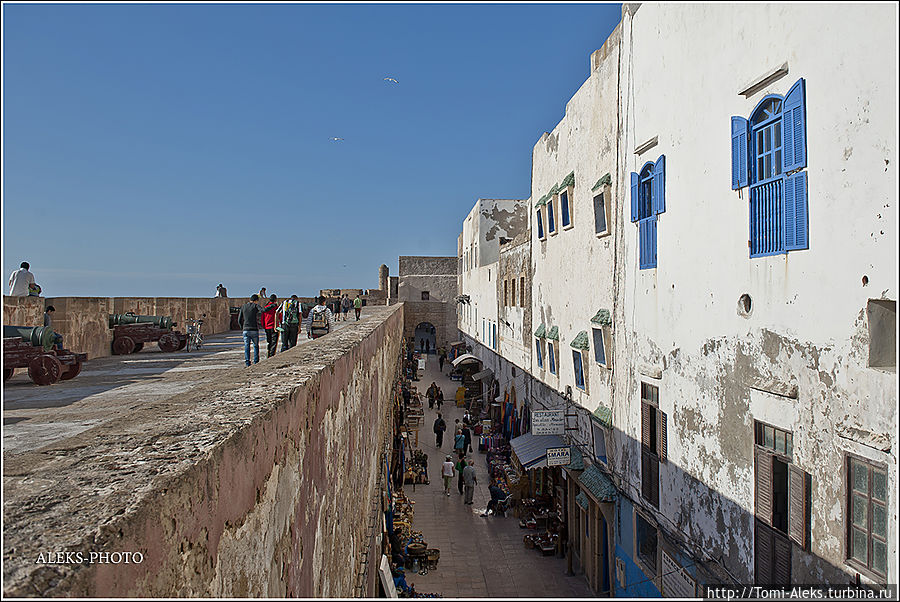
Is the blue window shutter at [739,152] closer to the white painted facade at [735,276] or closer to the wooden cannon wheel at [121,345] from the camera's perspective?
the white painted facade at [735,276]

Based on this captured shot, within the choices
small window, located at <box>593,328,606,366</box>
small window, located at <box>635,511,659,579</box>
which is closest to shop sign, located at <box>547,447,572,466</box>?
small window, located at <box>593,328,606,366</box>

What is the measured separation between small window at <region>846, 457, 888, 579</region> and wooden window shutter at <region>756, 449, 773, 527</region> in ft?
3.61

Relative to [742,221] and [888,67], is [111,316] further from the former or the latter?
[888,67]

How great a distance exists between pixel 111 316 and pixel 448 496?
368 inches

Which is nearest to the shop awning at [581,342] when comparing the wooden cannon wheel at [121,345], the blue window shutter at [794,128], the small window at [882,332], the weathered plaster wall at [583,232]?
the weathered plaster wall at [583,232]

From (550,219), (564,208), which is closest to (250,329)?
(564,208)

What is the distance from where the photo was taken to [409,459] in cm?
1852

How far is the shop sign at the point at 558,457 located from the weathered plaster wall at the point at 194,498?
8.53m

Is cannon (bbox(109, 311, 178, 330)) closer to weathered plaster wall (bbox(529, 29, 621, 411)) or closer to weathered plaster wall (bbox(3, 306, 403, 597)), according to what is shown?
weathered plaster wall (bbox(3, 306, 403, 597))

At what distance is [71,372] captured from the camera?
6625 mm

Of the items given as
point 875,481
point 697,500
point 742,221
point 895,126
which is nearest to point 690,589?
point 697,500

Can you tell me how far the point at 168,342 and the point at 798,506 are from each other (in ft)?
31.0

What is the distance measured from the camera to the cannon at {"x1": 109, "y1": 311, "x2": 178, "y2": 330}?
990 centimetres

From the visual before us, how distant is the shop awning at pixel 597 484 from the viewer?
34.1 feet
